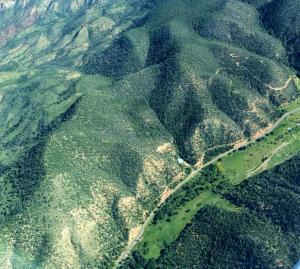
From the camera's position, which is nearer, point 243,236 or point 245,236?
point 245,236

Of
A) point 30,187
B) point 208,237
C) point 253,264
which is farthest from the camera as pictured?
point 30,187

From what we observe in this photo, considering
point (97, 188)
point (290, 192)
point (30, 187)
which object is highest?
point (30, 187)

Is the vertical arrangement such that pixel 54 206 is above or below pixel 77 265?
above

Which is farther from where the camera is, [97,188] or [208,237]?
[97,188]

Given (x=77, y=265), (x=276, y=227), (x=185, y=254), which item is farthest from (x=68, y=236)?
(x=276, y=227)

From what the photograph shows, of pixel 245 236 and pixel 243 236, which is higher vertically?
pixel 243 236

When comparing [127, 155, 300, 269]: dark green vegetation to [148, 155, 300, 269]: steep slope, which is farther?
[127, 155, 300, 269]: dark green vegetation

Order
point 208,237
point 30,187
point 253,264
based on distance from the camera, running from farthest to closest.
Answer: point 30,187, point 208,237, point 253,264

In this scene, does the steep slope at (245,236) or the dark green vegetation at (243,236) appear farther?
the dark green vegetation at (243,236)

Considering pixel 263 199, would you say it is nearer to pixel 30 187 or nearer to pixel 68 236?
pixel 68 236
